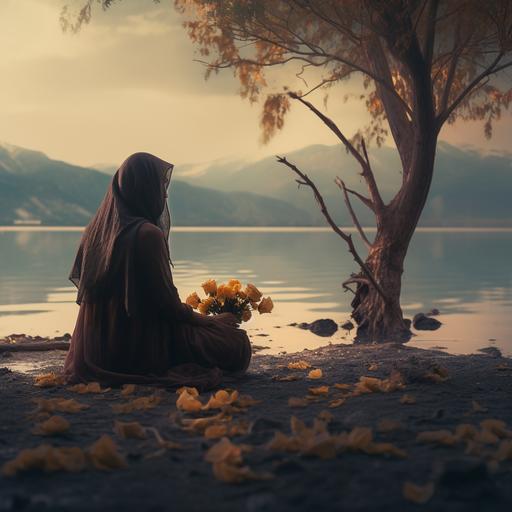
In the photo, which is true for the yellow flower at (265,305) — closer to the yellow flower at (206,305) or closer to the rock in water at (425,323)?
the yellow flower at (206,305)

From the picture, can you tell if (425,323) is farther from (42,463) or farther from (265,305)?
(42,463)

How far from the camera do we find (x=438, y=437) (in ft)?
13.4

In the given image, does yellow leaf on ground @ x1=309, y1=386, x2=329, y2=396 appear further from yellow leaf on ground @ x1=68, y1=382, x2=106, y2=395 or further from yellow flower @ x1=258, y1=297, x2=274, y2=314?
yellow flower @ x1=258, y1=297, x2=274, y2=314

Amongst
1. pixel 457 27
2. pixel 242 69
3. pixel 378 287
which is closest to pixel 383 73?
pixel 457 27

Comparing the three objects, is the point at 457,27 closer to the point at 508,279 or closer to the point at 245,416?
the point at 245,416

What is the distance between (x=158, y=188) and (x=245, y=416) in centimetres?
222

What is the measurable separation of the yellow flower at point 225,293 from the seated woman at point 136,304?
43.4 inches

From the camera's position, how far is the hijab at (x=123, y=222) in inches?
239

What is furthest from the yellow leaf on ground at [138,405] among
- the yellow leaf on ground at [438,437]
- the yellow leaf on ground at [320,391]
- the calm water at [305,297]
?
the calm water at [305,297]

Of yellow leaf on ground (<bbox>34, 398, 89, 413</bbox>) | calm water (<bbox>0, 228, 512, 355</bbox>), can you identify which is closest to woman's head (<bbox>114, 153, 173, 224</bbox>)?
yellow leaf on ground (<bbox>34, 398, 89, 413</bbox>)

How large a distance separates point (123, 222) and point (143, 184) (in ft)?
1.19

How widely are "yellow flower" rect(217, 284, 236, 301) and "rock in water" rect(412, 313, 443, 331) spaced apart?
7647 millimetres

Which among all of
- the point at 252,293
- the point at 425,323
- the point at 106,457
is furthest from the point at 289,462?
the point at 425,323

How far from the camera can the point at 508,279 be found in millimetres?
27125
